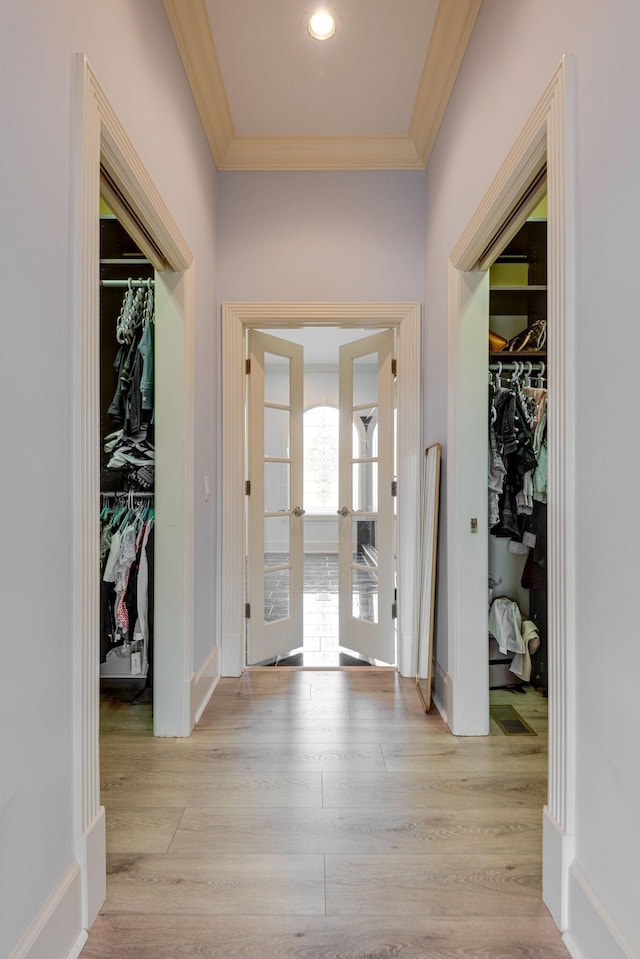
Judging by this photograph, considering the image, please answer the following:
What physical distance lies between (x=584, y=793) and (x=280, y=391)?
2.71 m

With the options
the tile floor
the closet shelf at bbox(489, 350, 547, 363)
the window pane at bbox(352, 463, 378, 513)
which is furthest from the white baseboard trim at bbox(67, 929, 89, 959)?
the closet shelf at bbox(489, 350, 547, 363)

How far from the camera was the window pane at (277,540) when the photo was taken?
136 inches

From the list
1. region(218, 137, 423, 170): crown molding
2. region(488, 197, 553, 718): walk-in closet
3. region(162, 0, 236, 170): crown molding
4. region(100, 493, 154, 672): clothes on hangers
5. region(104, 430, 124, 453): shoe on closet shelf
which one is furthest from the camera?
region(218, 137, 423, 170): crown molding

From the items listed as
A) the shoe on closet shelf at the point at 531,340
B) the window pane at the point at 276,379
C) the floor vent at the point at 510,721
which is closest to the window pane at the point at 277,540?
the window pane at the point at 276,379

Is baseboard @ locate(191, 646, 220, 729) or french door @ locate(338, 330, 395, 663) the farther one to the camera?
french door @ locate(338, 330, 395, 663)

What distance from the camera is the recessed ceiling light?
2.23m

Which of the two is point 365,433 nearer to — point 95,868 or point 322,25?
point 322,25

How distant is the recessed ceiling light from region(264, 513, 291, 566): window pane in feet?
8.08

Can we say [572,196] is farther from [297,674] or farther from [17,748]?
[297,674]

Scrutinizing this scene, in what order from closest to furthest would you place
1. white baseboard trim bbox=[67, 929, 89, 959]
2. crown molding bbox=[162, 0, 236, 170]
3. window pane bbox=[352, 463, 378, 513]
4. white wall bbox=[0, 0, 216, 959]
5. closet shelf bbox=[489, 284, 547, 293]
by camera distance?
1. white wall bbox=[0, 0, 216, 959]
2. white baseboard trim bbox=[67, 929, 89, 959]
3. crown molding bbox=[162, 0, 236, 170]
4. closet shelf bbox=[489, 284, 547, 293]
5. window pane bbox=[352, 463, 378, 513]

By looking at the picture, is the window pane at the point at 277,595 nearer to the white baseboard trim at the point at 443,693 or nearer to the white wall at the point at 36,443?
the white baseboard trim at the point at 443,693

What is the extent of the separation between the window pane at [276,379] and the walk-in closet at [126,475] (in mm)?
911

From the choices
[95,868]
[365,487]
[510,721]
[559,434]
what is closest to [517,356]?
[365,487]

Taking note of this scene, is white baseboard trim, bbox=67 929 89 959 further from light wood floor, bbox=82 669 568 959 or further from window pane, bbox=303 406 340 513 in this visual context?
window pane, bbox=303 406 340 513
